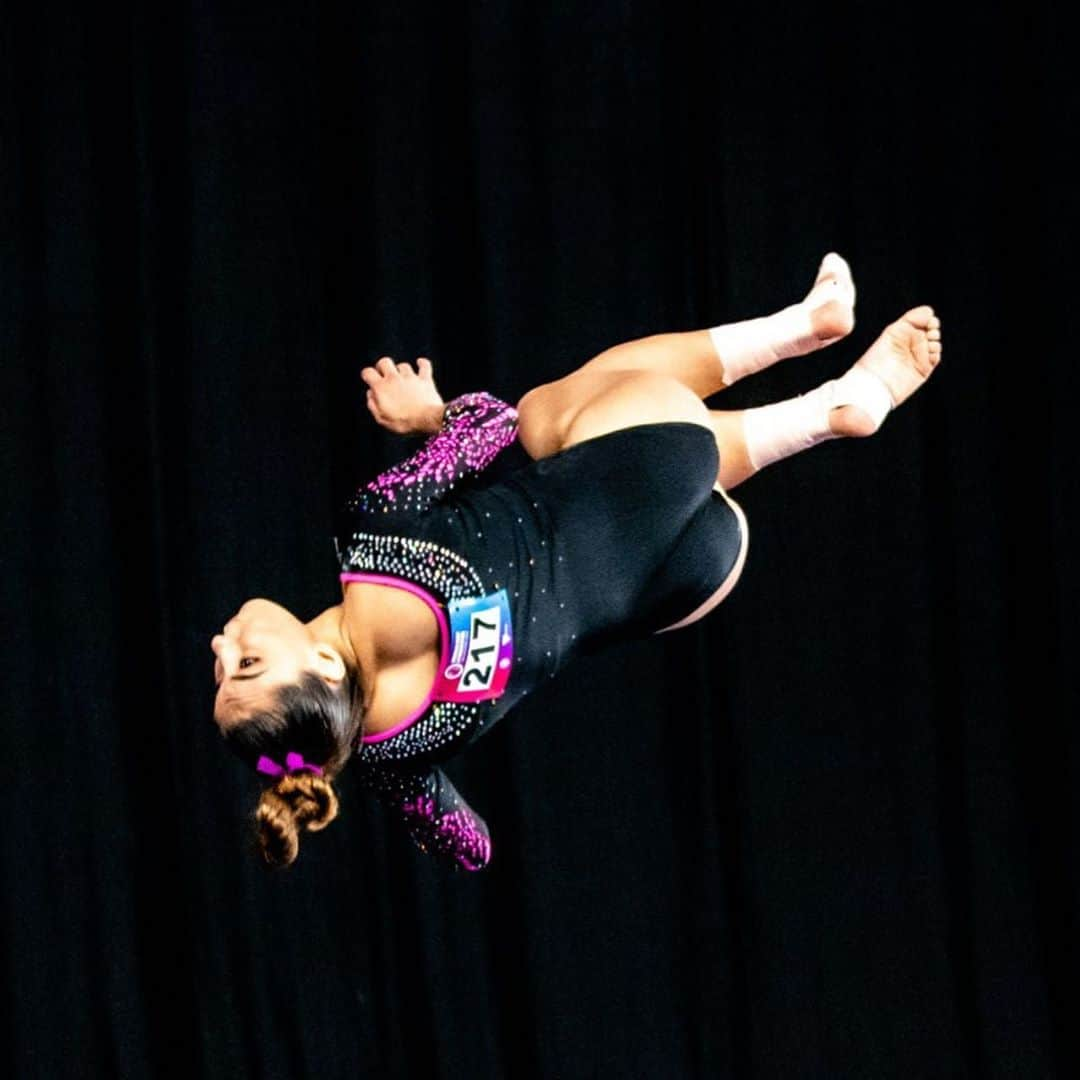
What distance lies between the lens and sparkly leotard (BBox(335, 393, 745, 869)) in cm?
230

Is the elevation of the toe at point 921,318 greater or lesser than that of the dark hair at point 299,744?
greater

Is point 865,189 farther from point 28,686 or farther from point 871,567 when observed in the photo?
point 28,686

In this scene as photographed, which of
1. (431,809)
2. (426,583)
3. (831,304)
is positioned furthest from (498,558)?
(831,304)

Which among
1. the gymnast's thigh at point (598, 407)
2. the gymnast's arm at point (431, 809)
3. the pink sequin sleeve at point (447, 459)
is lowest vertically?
the gymnast's arm at point (431, 809)

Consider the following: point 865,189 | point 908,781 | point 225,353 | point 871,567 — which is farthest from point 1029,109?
point 225,353

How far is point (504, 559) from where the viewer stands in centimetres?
236

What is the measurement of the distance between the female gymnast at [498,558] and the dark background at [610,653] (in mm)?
874

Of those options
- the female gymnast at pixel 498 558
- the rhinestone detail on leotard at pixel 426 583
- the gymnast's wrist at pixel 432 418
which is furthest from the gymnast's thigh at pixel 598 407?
the rhinestone detail on leotard at pixel 426 583

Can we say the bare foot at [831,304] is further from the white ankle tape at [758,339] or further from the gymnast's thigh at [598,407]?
the gymnast's thigh at [598,407]

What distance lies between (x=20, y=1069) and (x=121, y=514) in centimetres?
110

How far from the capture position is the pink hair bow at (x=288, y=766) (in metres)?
2.26

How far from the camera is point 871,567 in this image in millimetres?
3678

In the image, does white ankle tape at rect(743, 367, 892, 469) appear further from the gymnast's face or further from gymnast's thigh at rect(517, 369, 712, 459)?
the gymnast's face

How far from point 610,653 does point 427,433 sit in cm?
104
